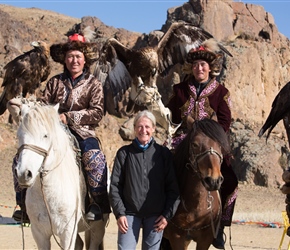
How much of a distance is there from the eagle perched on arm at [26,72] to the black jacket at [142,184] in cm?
543

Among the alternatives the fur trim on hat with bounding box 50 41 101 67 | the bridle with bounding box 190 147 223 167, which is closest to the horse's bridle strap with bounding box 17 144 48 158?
the bridle with bounding box 190 147 223 167

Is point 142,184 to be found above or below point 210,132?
below

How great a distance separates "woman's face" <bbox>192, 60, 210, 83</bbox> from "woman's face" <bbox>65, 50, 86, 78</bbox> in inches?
46.6

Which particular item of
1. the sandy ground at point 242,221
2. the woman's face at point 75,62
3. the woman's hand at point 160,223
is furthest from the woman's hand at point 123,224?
the woman's face at point 75,62

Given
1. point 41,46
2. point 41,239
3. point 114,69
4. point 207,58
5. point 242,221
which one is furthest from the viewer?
point 242,221

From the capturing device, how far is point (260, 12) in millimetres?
41188

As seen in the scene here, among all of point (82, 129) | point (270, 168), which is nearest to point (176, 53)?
point (82, 129)

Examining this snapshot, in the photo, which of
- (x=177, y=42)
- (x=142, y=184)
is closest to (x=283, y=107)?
(x=142, y=184)

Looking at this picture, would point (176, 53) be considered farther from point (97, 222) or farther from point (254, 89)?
point (254, 89)

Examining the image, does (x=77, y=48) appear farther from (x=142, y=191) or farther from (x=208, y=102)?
(x=142, y=191)

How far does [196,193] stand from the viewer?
16.6 feet

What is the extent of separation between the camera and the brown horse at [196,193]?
4.73 m

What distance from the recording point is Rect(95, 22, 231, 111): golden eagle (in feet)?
A: 34.1

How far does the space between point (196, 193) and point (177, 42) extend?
20.4 feet
